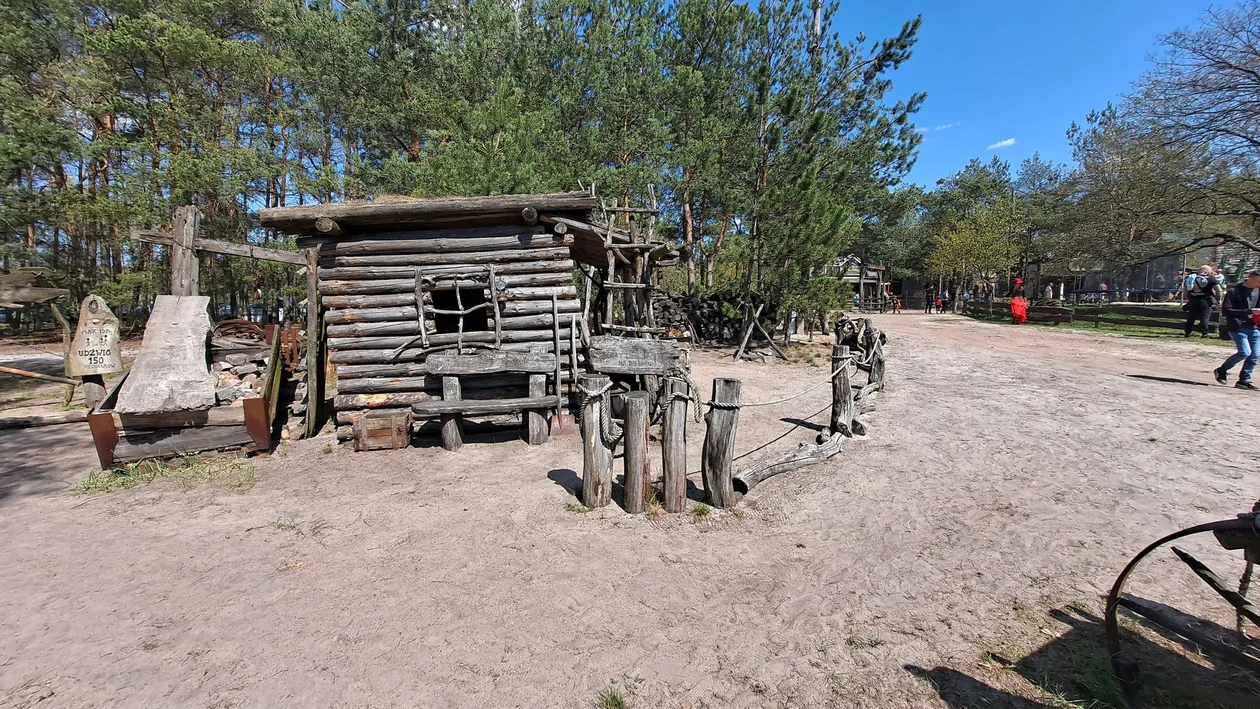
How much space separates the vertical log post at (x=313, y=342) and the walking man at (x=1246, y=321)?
591 inches

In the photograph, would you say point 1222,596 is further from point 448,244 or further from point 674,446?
point 448,244

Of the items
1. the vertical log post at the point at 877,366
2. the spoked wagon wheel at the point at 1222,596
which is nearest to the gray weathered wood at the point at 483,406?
the spoked wagon wheel at the point at 1222,596

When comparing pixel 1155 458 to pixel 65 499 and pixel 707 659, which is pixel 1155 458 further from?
pixel 65 499

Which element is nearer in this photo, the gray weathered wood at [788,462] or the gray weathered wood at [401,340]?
the gray weathered wood at [788,462]

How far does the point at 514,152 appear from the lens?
41.9 feet

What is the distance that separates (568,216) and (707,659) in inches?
247

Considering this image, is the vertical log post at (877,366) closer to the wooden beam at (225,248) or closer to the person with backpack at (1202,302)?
the wooden beam at (225,248)

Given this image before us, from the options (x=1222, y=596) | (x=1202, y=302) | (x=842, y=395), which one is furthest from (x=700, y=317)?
(x=1222, y=596)

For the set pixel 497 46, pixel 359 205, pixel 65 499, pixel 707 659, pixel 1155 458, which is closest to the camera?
pixel 707 659

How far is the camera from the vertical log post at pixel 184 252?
6746mm

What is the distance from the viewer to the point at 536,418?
23.6 feet

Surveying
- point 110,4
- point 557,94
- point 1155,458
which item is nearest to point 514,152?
point 557,94

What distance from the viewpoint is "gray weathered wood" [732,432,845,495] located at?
529 centimetres

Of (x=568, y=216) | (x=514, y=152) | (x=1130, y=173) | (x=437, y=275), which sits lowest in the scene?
(x=437, y=275)
